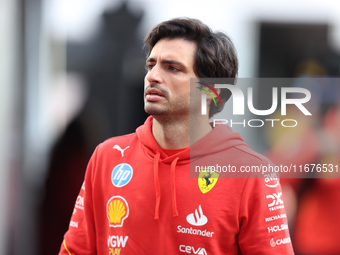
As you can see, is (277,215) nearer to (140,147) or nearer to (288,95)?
(140,147)

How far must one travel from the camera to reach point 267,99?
222 cm

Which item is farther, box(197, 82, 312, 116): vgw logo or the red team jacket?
box(197, 82, 312, 116): vgw logo

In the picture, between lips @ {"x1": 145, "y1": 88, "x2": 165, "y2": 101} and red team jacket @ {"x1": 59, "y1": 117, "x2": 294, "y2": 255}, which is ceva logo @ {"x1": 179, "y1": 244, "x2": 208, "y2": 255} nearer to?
red team jacket @ {"x1": 59, "y1": 117, "x2": 294, "y2": 255}

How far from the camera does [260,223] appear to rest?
131 cm

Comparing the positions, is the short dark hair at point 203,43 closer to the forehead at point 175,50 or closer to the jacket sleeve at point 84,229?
the forehead at point 175,50

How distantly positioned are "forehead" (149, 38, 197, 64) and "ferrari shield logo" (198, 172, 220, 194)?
546mm

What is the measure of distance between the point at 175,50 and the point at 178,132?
0.40 meters

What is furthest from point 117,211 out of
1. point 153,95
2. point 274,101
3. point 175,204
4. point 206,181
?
point 274,101

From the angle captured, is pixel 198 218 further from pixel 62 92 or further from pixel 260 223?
pixel 62 92

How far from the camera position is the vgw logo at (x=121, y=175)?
4.89ft

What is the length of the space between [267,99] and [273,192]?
0.98 metres

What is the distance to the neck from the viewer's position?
1.51m

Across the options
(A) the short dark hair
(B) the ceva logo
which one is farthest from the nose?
(B) the ceva logo

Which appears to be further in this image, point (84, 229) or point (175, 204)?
point (84, 229)
